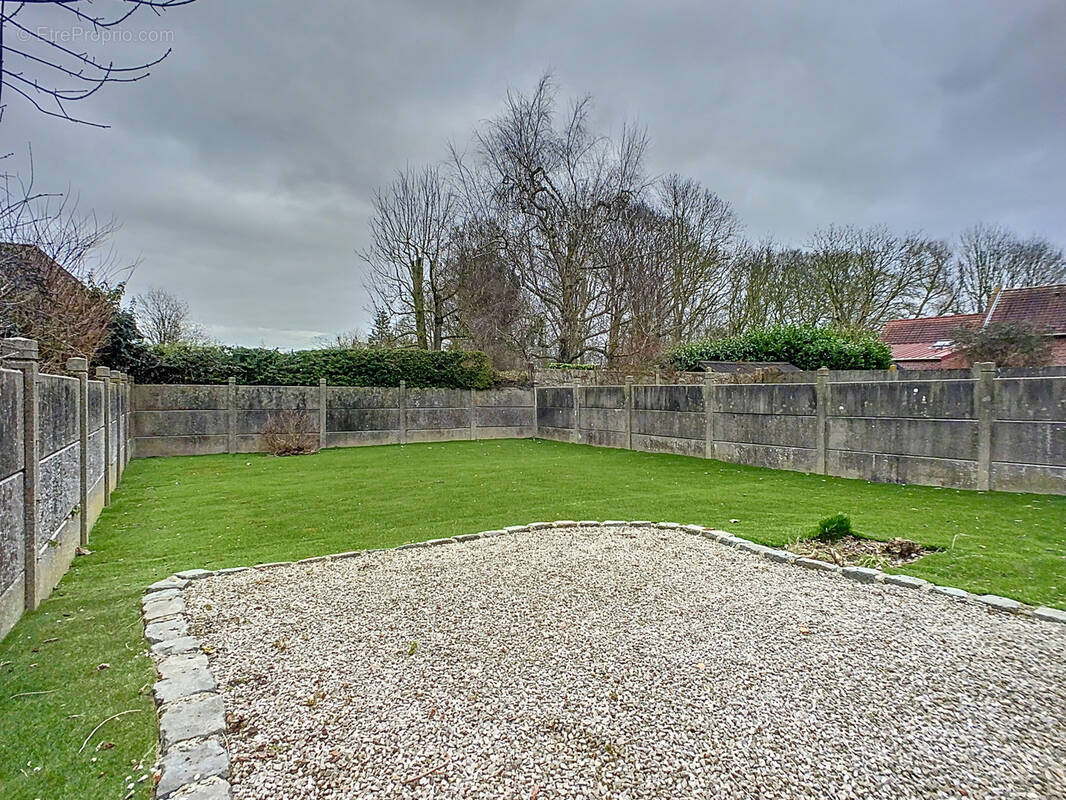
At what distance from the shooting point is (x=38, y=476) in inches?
121

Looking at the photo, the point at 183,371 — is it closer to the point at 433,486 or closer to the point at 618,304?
the point at 433,486

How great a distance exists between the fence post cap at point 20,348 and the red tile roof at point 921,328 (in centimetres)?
2283

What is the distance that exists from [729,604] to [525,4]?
6695 mm

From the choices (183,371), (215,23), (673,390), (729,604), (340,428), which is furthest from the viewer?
(340,428)

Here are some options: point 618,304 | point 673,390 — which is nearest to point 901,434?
point 673,390

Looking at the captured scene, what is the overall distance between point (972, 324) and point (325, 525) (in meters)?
19.9

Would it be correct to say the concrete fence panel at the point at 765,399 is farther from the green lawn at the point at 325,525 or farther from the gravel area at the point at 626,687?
the gravel area at the point at 626,687

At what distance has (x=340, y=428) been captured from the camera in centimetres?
1266

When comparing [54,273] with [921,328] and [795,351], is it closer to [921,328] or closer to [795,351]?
[795,351]

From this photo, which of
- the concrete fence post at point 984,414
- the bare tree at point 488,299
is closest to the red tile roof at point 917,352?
the bare tree at point 488,299

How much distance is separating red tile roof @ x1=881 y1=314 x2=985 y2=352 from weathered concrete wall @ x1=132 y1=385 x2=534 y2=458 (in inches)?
584

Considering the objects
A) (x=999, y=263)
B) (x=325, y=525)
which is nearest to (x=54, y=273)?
(x=325, y=525)

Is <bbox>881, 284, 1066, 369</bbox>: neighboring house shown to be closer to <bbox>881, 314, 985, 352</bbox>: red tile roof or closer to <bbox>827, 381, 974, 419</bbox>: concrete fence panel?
<bbox>881, 314, 985, 352</bbox>: red tile roof

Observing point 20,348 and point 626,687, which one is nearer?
point 626,687
